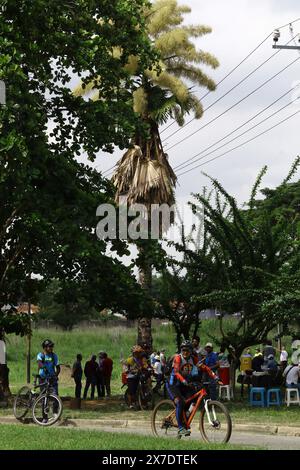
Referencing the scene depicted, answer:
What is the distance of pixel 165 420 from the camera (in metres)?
15.8

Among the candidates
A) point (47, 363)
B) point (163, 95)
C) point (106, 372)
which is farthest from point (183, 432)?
point (163, 95)

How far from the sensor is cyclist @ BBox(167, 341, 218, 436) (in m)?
15.5

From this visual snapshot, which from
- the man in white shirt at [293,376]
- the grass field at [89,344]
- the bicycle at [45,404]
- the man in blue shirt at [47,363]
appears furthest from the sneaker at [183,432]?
the grass field at [89,344]

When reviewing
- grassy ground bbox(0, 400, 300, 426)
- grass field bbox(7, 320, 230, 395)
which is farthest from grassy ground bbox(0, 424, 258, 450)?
grass field bbox(7, 320, 230, 395)

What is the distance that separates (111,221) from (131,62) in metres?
7.10

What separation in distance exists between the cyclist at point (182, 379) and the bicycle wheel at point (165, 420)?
0.25 meters

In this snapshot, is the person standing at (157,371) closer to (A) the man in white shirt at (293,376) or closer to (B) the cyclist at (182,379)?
(A) the man in white shirt at (293,376)

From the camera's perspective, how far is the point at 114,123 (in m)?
26.2

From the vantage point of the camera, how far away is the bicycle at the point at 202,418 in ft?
48.2

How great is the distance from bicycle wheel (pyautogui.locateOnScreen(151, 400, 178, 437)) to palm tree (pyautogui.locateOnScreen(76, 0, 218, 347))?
56.6 ft

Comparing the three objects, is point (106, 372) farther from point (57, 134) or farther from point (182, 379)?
point (182, 379)
